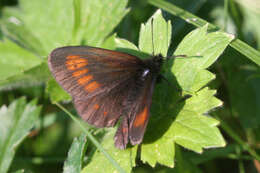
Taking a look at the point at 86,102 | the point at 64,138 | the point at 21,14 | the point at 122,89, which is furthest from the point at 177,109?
the point at 21,14

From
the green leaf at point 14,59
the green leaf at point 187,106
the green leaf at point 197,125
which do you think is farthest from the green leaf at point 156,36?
the green leaf at point 14,59

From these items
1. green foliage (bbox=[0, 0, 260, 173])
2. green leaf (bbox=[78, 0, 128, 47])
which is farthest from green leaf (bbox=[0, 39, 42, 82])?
green leaf (bbox=[78, 0, 128, 47])

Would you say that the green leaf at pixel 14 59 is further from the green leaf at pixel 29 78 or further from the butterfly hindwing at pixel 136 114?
the butterfly hindwing at pixel 136 114

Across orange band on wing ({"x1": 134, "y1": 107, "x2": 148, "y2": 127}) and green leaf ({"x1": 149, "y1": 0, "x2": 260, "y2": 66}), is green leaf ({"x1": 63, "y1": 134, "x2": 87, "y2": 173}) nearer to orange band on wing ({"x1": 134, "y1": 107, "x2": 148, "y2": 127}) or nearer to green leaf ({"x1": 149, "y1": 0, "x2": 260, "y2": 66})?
Answer: orange band on wing ({"x1": 134, "y1": 107, "x2": 148, "y2": 127})

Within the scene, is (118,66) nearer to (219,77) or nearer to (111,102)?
(111,102)

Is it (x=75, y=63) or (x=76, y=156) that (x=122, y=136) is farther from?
(x=75, y=63)

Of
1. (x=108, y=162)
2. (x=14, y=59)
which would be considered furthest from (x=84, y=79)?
(x=14, y=59)
